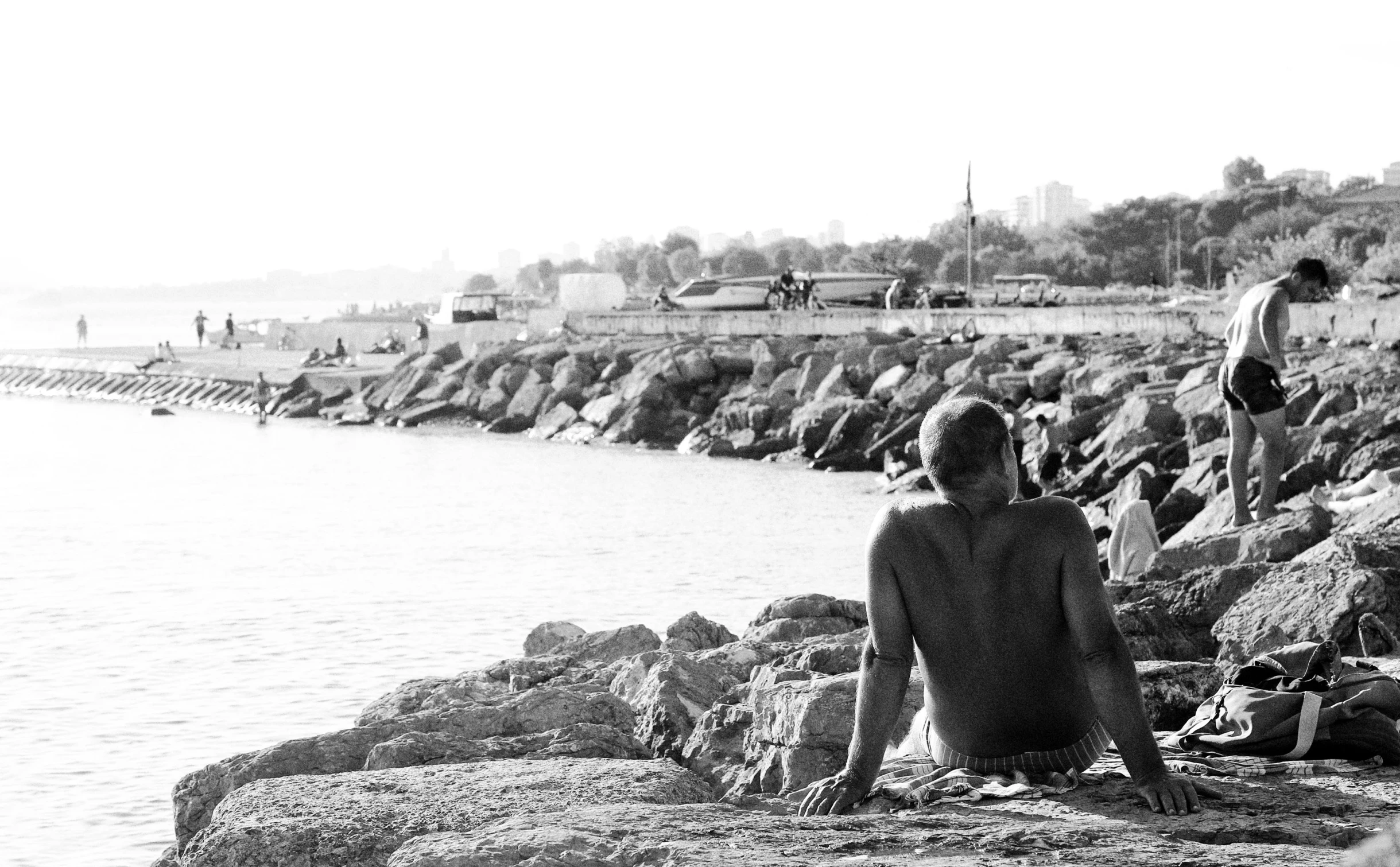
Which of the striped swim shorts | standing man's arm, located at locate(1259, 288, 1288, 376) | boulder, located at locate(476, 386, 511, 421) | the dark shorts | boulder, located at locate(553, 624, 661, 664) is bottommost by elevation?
boulder, located at locate(476, 386, 511, 421)

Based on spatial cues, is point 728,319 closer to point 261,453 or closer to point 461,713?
point 261,453

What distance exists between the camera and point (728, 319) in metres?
40.9

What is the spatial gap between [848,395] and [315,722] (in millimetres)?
20397

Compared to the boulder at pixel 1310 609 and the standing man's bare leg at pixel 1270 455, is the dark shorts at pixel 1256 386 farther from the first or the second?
the boulder at pixel 1310 609

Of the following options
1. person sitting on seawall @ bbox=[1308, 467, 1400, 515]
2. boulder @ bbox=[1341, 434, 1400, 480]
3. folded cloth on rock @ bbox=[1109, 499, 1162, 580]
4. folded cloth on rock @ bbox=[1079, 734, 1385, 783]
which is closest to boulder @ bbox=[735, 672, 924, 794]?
folded cloth on rock @ bbox=[1079, 734, 1385, 783]

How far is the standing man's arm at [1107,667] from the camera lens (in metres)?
4.13

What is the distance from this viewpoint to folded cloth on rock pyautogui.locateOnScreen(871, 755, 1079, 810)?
4246mm

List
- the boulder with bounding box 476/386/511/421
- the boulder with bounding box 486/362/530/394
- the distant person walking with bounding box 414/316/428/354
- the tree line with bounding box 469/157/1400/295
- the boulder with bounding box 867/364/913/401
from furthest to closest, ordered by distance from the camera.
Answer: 1. the tree line with bounding box 469/157/1400/295
2. the distant person walking with bounding box 414/316/428/354
3. the boulder with bounding box 486/362/530/394
4. the boulder with bounding box 476/386/511/421
5. the boulder with bounding box 867/364/913/401

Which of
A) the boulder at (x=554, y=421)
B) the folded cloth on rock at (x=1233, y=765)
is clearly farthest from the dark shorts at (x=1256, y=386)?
the boulder at (x=554, y=421)

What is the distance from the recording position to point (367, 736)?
6.17 m

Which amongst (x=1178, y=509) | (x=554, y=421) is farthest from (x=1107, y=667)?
(x=554, y=421)

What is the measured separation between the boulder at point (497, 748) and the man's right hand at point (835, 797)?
1.46 metres

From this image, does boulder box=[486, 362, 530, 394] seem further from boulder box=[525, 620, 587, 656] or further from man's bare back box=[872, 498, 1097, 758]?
man's bare back box=[872, 498, 1097, 758]

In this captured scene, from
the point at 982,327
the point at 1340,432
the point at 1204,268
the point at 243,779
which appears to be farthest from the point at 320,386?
the point at 1204,268
